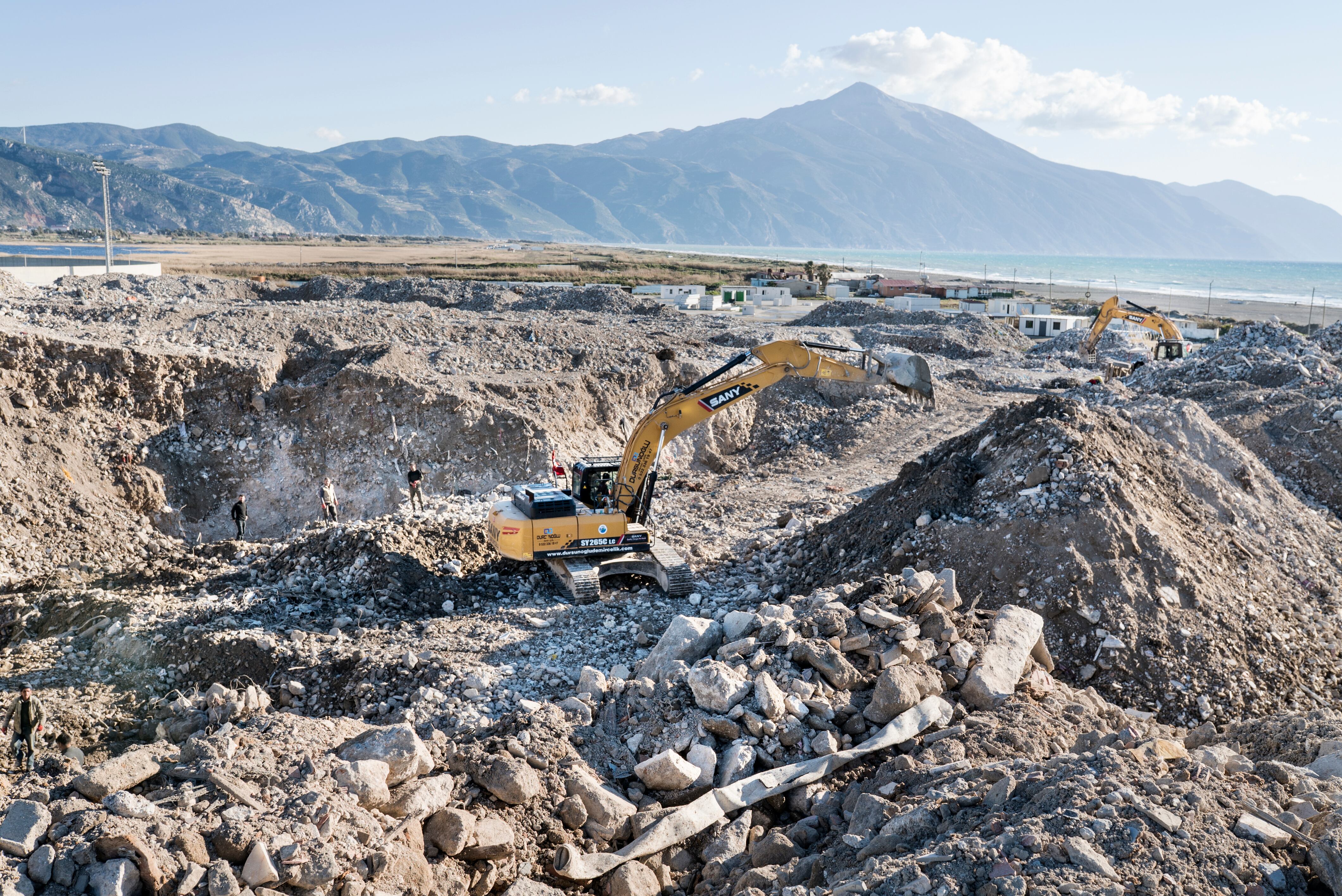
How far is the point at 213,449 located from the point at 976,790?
1799cm

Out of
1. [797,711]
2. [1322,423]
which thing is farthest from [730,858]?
[1322,423]

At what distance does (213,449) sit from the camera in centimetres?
2005

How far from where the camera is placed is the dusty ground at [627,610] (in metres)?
6.68

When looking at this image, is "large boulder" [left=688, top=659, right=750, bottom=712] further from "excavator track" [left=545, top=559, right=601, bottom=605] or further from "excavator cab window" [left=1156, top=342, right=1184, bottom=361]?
"excavator cab window" [left=1156, top=342, right=1184, bottom=361]

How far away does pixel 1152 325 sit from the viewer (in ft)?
113

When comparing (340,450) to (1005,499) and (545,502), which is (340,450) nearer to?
(545,502)

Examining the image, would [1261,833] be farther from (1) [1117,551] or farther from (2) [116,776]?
(2) [116,776]

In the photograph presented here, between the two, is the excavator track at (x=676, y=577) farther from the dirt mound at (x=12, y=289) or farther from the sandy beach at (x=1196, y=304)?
the sandy beach at (x=1196, y=304)

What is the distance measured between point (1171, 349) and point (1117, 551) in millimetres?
27470

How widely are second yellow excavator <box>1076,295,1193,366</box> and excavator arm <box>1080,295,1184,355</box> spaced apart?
0.04 feet

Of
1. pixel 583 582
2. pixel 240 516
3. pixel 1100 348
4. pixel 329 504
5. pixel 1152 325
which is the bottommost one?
pixel 240 516

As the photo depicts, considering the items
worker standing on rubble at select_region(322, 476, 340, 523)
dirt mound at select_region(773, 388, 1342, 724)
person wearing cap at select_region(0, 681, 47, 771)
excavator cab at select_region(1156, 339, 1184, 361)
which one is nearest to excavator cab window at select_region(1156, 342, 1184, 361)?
excavator cab at select_region(1156, 339, 1184, 361)

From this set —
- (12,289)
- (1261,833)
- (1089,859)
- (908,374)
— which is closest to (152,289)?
(12,289)

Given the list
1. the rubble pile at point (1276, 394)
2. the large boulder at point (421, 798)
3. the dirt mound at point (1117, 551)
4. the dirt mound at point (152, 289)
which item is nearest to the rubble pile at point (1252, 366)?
the rubble pile at point (1276, 394)
